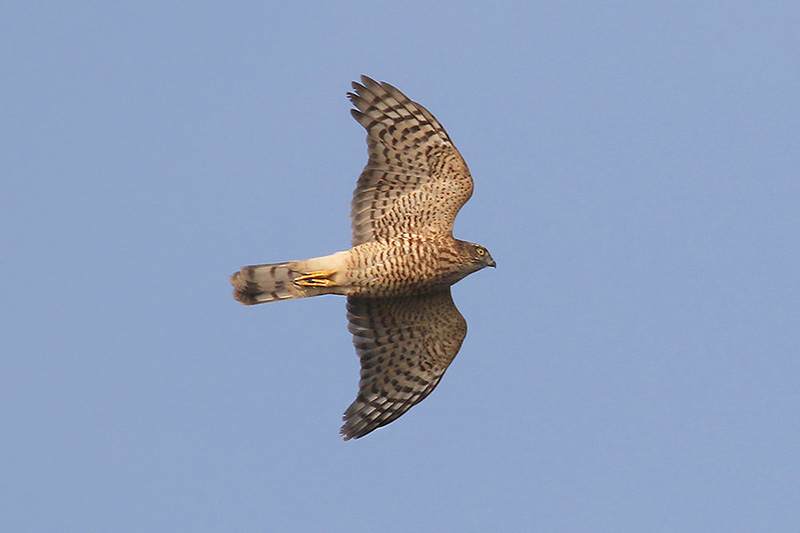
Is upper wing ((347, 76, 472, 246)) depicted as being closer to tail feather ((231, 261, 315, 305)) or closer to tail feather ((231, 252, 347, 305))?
tail feather ((231, 252, 347, 305))

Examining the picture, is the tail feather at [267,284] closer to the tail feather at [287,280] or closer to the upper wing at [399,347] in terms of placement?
the tail feather at [287,280]

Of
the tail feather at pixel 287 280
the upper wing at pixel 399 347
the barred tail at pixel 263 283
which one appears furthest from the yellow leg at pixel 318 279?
the upper wing at pixel 399 347

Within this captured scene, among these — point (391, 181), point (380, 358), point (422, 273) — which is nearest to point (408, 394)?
point (380, 358)

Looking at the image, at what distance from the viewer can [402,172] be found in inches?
623

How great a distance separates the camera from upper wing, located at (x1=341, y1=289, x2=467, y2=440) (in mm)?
16234

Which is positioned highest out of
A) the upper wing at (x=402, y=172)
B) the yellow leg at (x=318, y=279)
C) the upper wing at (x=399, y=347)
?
the upper wing at (x=402, y=172)

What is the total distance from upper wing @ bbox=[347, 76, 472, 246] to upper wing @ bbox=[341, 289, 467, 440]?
0.90 metres

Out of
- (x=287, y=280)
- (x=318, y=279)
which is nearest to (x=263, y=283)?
(x=287, y=280)

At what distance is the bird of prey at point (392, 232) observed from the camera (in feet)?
51.4

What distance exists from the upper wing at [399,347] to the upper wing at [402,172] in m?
0.90

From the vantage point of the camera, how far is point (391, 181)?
51.9 ft

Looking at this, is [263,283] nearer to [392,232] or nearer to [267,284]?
[267,284]

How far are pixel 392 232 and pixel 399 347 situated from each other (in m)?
1.42

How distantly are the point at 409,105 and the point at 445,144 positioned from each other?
602mm
